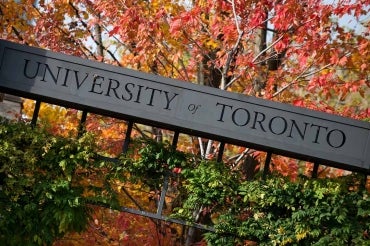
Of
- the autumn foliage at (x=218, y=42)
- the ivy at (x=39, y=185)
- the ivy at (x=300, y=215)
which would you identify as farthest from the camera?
the autumn foliage at (x=218, y=42)

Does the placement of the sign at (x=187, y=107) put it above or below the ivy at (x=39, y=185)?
above

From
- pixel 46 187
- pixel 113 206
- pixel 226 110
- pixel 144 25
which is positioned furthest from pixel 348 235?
pixel 144 25

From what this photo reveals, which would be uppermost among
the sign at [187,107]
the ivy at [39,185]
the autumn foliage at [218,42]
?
the autumn foliage at [218,42]

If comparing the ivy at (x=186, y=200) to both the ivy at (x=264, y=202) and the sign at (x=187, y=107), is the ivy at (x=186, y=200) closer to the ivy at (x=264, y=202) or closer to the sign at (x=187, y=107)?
the ivy at (x=264, y=202)

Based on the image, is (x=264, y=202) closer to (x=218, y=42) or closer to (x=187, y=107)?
(x=187, y=107)

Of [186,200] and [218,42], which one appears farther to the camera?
[218,42]

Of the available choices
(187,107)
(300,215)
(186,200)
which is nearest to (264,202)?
(300,215)

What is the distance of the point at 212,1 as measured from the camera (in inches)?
332

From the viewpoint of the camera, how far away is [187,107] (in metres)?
6.59

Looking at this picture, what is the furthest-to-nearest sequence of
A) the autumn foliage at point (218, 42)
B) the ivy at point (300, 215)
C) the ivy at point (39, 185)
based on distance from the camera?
the autumn foliage at point (218, 42), the ivy at point (39, 185), the ivy at point (300, 215)

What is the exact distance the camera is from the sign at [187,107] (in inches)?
255

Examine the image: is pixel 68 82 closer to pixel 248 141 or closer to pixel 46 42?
pixel 248 141

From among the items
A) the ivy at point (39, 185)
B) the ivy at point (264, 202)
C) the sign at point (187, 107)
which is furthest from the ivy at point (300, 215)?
the ivy at point (39, 185)

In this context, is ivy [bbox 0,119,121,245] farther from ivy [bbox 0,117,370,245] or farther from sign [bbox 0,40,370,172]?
sign [bbox 0,40,370,172]
